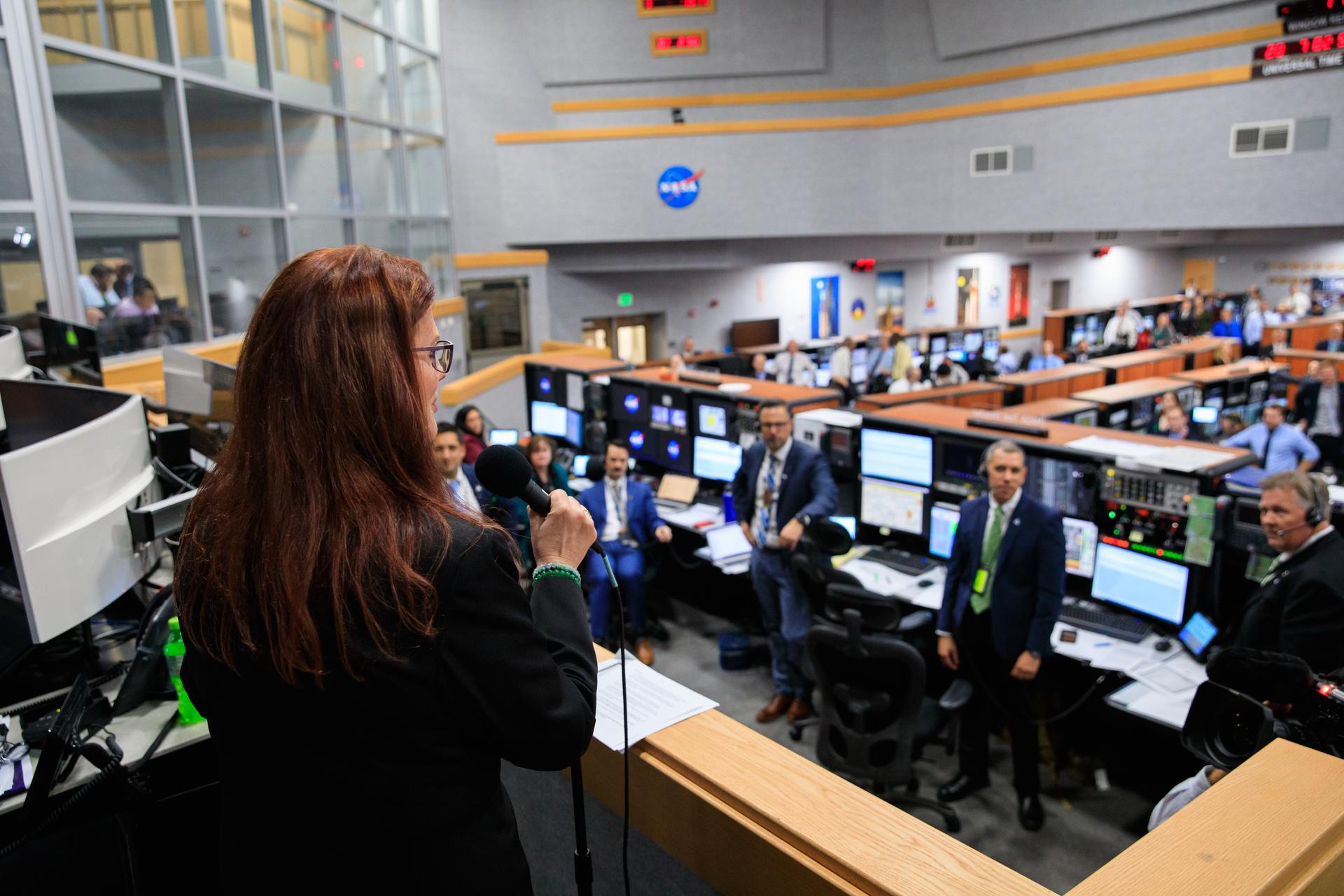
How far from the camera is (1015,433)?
13.5 feet

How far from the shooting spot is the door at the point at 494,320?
37.3 ft

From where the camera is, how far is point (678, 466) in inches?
228

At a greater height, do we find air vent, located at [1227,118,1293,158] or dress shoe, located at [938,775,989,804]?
air vent, located at [1227,118,1293,158]

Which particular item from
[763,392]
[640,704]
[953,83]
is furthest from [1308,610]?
[953,83]

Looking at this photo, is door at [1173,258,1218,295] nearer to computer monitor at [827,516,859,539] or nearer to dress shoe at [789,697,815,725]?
computer monitor at [827,516,859,539]

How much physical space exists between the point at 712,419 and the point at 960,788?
2.59m

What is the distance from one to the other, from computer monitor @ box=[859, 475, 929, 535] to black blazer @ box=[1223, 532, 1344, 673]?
5.56 feet

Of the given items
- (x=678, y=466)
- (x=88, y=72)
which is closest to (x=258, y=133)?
(x=88, y=72)

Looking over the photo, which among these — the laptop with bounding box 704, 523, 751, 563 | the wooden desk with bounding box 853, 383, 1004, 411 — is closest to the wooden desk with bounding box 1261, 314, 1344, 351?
the wooden desk with bounding box 853, 383, 1004, 411

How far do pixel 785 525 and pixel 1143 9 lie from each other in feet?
26.0

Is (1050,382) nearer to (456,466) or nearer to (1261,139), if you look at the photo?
(1261,139)

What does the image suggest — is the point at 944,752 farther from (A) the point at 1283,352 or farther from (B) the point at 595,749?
(A) the point at 1283,352

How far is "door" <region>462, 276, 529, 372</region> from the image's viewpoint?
448 inches

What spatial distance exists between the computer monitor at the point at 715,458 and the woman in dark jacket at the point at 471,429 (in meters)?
1.45
